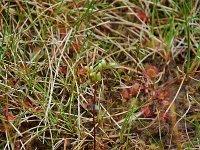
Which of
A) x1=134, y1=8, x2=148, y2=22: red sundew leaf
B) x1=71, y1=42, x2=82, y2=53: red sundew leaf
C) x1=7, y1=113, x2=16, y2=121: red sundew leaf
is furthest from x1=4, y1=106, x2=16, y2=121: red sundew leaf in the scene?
x1=134, y1=8, x2=148, y2=22: red sundew leaf

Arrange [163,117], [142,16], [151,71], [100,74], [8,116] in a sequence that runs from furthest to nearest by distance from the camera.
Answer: [142,16], [151,71], [163,117], [8,116], [100,74]

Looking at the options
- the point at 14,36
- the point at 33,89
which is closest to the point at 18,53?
the point at 14,36

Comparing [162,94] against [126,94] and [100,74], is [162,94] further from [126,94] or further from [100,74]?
[100,74]

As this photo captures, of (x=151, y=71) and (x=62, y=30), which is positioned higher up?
(x=62, y=30)

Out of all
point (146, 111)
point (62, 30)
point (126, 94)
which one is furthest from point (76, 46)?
point (146, 111)

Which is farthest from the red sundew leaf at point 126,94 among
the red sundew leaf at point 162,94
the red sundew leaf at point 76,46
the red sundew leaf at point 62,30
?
the red sundew leaf at point 62,30

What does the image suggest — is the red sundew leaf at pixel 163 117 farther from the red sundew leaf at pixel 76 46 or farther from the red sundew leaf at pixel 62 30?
the red sundew leaf at pixel 62 30

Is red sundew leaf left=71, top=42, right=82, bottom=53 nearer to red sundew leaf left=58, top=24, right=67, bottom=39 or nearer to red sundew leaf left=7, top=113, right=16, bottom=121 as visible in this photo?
red sundew leaf left=58, top=24, right=67, bottom=39

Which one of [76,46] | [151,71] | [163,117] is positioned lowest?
[163,117]
